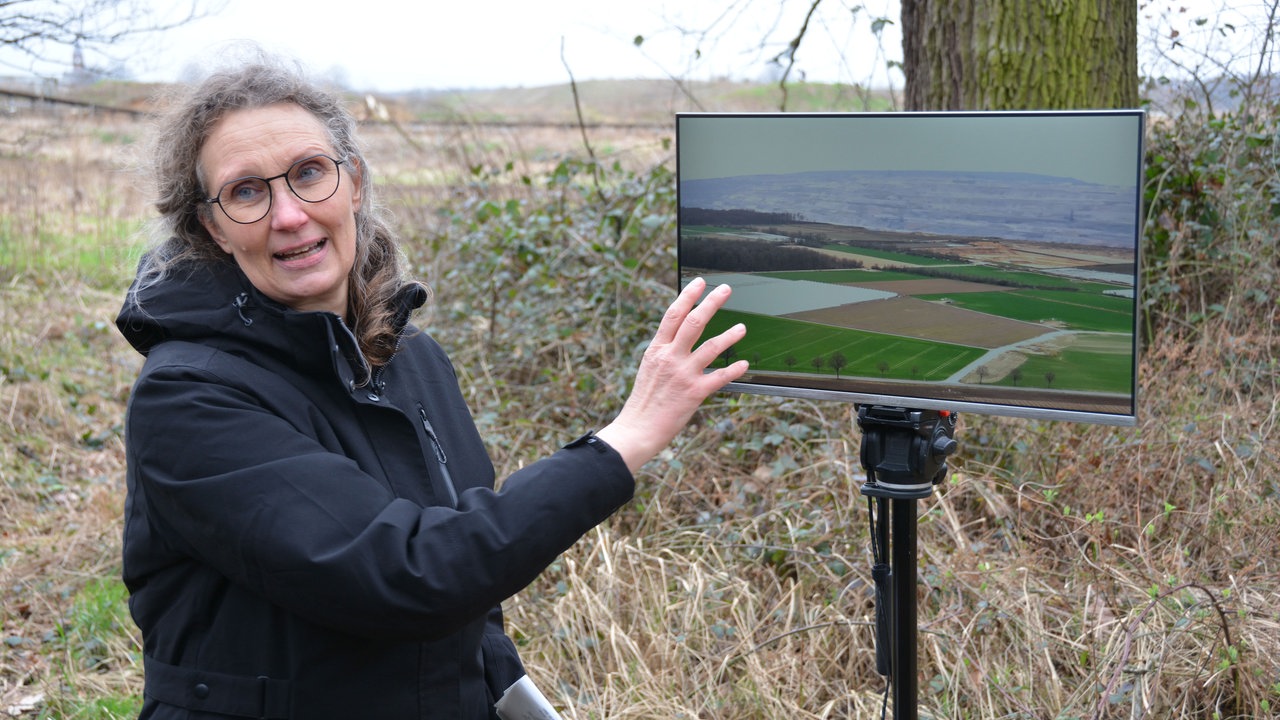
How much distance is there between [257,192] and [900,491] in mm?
1308

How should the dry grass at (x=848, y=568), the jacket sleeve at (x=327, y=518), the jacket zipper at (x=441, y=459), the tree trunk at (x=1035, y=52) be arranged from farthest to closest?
the tree trunk at (x=1035, y=52)
the dry grass at (x=848, y=568)
the jacket zipper at (x=441, y=459)
the jacket sleeve at (x=327, y=518)

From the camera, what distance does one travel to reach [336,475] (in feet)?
5.30

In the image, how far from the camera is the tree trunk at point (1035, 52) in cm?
409

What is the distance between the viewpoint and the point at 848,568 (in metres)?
3.41

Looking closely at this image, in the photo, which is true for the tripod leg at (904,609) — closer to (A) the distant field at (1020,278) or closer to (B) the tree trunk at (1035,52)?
(A) the distant field at (1020,278)

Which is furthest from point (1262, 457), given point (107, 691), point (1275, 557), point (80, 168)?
point (80, 168)

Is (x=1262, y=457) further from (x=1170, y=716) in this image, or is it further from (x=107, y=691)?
(x=107, y=691)

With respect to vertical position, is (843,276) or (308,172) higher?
(308,172)

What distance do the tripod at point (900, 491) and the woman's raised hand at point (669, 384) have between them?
1.30 ft

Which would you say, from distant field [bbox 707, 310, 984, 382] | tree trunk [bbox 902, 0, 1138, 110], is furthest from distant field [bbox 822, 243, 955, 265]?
tree trunk [bbox 902, 0, 1138, 110]

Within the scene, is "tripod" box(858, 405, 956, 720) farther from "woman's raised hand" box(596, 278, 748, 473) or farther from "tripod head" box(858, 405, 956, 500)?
"woman's raised hand" box(596, 278, 748, 473)

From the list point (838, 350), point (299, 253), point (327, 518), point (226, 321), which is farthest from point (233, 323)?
point (838, 350)

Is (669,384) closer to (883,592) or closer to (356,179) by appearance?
(883,592)

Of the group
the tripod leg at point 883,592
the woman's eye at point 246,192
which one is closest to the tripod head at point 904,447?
the tripod leg at point 883,592
